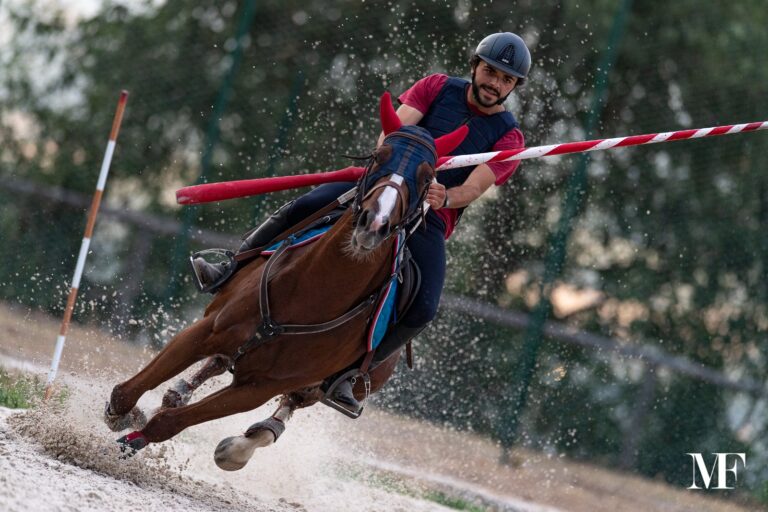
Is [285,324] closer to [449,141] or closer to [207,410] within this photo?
[207,410]

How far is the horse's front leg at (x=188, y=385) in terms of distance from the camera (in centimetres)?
617

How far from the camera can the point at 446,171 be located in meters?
6.19


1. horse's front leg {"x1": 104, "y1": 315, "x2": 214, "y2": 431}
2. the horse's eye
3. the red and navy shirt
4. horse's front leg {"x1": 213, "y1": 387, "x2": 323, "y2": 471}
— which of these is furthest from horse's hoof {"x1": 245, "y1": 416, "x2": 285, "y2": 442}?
the horse's eye

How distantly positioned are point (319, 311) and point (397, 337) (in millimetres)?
690

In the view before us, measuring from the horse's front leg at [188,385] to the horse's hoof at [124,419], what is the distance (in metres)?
0.27

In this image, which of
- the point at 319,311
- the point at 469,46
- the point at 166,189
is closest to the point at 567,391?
the point at 469,46

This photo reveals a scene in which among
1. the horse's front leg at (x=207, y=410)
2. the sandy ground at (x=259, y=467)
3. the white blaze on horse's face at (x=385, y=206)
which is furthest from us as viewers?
the horse's front leg at (x=207, y=410)

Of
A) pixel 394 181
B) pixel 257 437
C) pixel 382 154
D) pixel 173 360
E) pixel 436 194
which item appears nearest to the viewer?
pixel 394 181

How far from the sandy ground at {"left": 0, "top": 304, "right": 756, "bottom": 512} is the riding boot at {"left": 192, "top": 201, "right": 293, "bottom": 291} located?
0.96m

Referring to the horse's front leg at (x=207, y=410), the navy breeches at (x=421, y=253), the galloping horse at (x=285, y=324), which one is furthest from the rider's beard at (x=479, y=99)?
the horse's front leg at (x=207, y=410)

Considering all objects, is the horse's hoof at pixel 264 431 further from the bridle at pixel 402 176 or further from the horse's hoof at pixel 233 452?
the bridle at pixel 402 176

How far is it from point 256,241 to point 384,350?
0.87 metres

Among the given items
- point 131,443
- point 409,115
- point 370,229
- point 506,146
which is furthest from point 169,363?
point 506,146

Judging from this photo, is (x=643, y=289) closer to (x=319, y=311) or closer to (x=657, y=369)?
(x=657, y=369)
